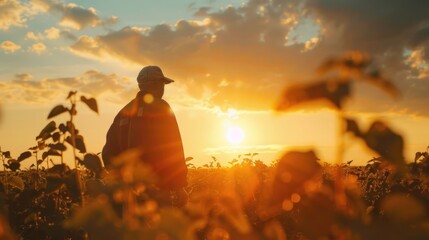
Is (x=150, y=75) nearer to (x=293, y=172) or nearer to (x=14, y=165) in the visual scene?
(x=14, y=165)

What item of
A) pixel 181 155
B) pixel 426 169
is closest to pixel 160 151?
pixel 181 155

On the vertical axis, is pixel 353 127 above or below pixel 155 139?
→ below

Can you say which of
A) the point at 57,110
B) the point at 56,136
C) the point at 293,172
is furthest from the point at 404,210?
the point at 56,136

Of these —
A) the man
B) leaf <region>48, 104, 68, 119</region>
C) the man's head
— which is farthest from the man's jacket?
leaf <region>48, 104, 68, 119</region>

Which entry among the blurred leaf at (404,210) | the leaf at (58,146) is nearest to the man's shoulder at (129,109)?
the leaf at (58,146)

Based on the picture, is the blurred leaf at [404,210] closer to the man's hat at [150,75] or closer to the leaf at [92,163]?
the leaf at [92,163]

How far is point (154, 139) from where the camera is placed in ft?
20.7

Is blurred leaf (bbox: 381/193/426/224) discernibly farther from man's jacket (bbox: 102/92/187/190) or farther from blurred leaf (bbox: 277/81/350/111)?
man's jacket (bbox: 102/92/187/190)

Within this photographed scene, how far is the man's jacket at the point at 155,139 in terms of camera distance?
20.3 ft

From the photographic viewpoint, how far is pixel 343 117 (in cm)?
119

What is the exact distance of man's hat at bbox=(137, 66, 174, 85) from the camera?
6.72m

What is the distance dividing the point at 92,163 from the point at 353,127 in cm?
165

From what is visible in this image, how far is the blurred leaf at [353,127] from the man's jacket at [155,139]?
4.99 m

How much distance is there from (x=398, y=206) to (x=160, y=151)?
5334 mm
